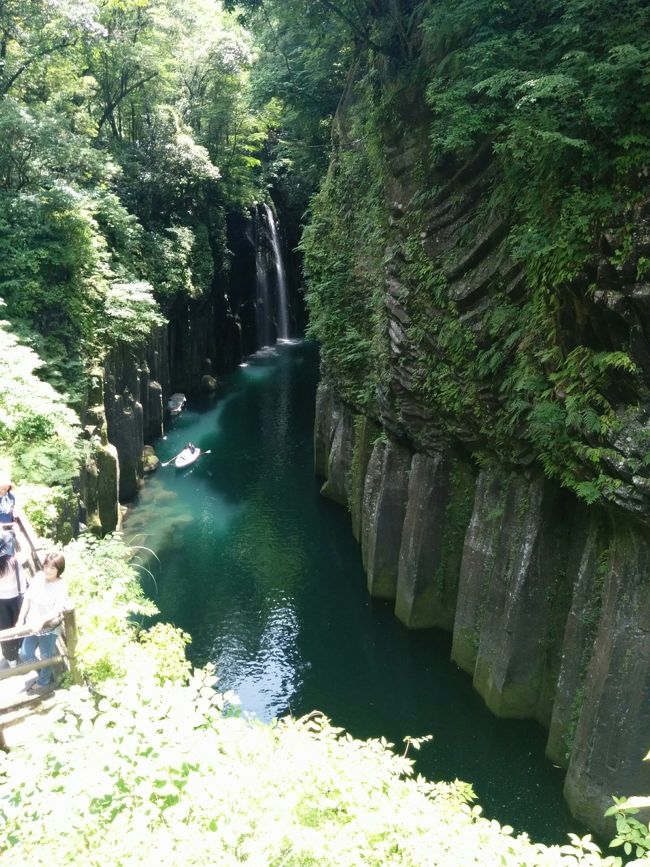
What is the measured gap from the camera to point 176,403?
115 ft

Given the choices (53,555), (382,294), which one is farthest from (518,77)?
(53,555)

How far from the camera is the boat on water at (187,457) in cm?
2787

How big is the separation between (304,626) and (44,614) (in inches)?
454

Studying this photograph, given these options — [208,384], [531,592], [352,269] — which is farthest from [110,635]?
[208,384]

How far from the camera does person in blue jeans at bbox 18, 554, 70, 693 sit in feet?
22.4

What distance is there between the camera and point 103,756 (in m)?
4.66

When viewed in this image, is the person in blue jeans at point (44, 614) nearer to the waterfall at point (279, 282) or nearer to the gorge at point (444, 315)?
the gorge at point (444, 315)

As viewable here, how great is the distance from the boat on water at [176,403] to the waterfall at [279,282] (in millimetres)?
14885

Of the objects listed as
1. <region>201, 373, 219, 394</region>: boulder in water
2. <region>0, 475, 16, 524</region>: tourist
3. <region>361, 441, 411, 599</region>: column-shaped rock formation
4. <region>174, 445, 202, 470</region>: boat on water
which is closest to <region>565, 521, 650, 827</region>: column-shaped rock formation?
<region>361, 441, 411, 599</region>: column-shaped rock formation

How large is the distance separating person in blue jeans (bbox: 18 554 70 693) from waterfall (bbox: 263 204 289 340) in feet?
134

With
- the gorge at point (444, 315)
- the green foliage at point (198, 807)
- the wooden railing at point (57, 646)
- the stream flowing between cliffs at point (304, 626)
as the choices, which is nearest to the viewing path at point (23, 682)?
the wooden railing at point (57, 646)

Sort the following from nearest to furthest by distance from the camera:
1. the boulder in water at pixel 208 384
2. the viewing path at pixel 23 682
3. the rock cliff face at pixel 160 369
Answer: the viewing path at pixel 23 682 → the rock cliff face at pixel 160 369 → the boulder in water at pixel 208 384

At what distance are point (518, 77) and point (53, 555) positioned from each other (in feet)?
34.9

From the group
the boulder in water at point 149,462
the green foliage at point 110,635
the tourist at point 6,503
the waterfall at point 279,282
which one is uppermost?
the waterfall at point 279,282
